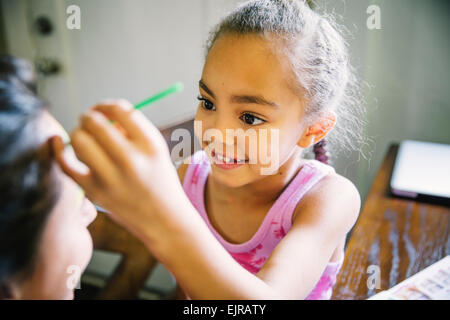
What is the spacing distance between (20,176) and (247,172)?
0.42m

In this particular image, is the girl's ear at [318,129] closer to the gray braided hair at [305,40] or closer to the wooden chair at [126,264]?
the gray braided hair at [305,40]

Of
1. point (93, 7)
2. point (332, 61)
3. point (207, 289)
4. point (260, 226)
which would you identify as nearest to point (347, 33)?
point (332, 61)

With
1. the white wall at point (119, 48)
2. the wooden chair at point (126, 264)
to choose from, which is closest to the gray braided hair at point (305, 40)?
the white wall at point (119, 48)

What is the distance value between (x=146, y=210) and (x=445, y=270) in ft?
2.03

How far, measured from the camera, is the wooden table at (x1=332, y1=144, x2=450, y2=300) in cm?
73

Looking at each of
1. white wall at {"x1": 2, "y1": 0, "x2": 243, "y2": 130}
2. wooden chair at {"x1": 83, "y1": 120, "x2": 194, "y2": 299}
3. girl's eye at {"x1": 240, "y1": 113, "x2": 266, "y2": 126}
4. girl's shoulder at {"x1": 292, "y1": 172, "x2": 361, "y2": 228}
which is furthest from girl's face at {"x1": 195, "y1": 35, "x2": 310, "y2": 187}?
wooden chair at {"x1": 83, "y1": 120, "x2": 194, "y2": 299}

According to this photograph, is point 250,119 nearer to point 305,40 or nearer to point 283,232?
point 305,40

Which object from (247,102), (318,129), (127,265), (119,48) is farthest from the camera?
(119,48)

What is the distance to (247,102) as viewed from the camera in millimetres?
628

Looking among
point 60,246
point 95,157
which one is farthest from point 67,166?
point 60,246

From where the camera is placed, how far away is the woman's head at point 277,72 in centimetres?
64

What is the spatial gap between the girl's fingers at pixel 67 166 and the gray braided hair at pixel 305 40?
0.39 m

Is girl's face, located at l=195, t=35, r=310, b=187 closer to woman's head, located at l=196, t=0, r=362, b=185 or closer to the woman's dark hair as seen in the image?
woman's head, located at l=196, t=0, r=362, b=185

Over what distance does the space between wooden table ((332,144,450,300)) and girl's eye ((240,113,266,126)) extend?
34cm
